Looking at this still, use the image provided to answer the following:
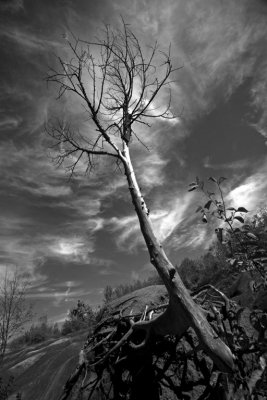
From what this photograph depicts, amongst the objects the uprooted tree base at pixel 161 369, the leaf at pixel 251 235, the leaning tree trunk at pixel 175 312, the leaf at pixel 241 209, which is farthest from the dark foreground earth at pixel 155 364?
the leaf at pixel 241 209

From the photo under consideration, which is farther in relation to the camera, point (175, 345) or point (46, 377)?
point (46, 377)

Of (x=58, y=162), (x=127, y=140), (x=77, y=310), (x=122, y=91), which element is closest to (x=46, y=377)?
(x=58, y=162)

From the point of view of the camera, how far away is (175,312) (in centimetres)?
317

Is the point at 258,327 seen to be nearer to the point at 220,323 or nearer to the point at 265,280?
the point at 265,280

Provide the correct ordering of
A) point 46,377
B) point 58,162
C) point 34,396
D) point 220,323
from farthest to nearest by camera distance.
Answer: point 58,162
point 46,377
point 34,396
point 220,323

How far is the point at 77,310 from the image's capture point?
18.5m

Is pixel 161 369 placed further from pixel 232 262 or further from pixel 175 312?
pixel 232 262

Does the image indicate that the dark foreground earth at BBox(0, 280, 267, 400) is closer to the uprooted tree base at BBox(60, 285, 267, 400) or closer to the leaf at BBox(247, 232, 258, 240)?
the uprooted tree base at BBox(60, 285, 267, 400)

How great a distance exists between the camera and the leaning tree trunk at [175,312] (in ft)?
8.75

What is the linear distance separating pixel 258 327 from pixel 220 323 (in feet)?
5.11

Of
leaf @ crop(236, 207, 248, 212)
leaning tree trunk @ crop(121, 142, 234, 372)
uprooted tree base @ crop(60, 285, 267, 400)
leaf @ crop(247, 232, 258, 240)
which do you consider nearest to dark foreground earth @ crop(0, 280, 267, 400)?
uprooted tree base @ crop(60, 285, 267, 400)

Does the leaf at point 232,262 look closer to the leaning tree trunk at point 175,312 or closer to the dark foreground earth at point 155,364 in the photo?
the dark foreground earth at point 155,364

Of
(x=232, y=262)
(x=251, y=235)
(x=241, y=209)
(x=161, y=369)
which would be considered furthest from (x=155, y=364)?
(x=241, y=209)

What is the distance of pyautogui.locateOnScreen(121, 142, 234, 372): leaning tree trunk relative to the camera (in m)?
2.67
